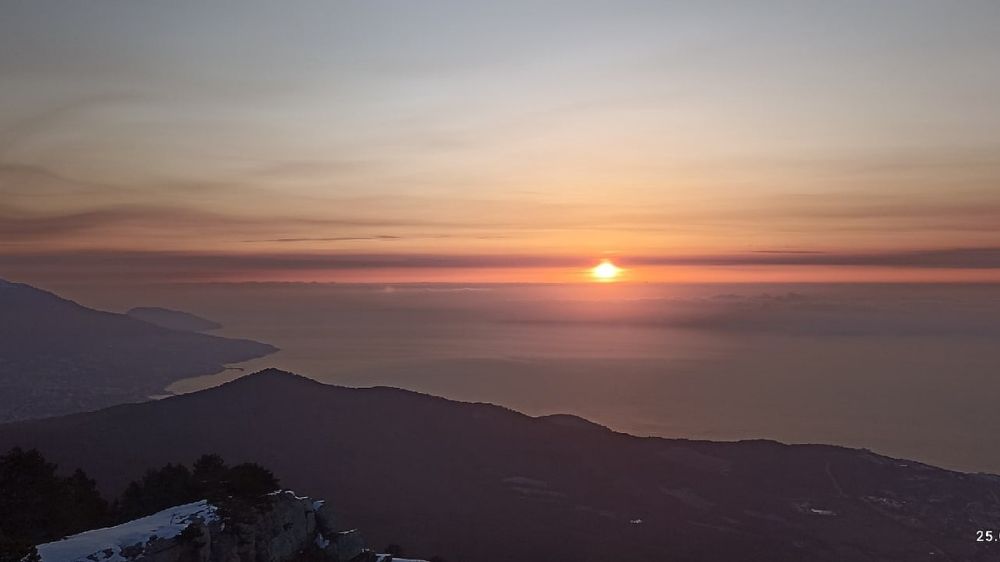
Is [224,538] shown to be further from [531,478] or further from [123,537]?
[531,478]

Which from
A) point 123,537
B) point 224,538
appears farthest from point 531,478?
point 123,537

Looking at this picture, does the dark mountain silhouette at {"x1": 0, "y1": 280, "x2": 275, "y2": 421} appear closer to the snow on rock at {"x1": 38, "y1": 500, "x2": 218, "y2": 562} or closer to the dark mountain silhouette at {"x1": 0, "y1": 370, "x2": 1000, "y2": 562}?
the dark mountain silhouette at {"x1": 0, "y1": 370, "x2": 1000, "y2": 562}

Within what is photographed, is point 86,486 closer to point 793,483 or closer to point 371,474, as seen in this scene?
point 371,474

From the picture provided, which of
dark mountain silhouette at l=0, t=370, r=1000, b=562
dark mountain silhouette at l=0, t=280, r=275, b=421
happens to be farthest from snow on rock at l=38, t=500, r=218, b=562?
dark mountain silhouette at l=0, t=280, r=275, b=421

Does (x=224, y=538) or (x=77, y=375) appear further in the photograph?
(x=77, y=375)

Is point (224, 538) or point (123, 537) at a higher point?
point (123, 537)

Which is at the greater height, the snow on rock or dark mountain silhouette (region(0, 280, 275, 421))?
the snow on rock

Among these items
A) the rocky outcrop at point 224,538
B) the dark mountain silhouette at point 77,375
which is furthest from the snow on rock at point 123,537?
the dark mountain silhouette at point 77,375

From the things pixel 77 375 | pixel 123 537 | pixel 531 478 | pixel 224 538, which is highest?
pixel 123 537
